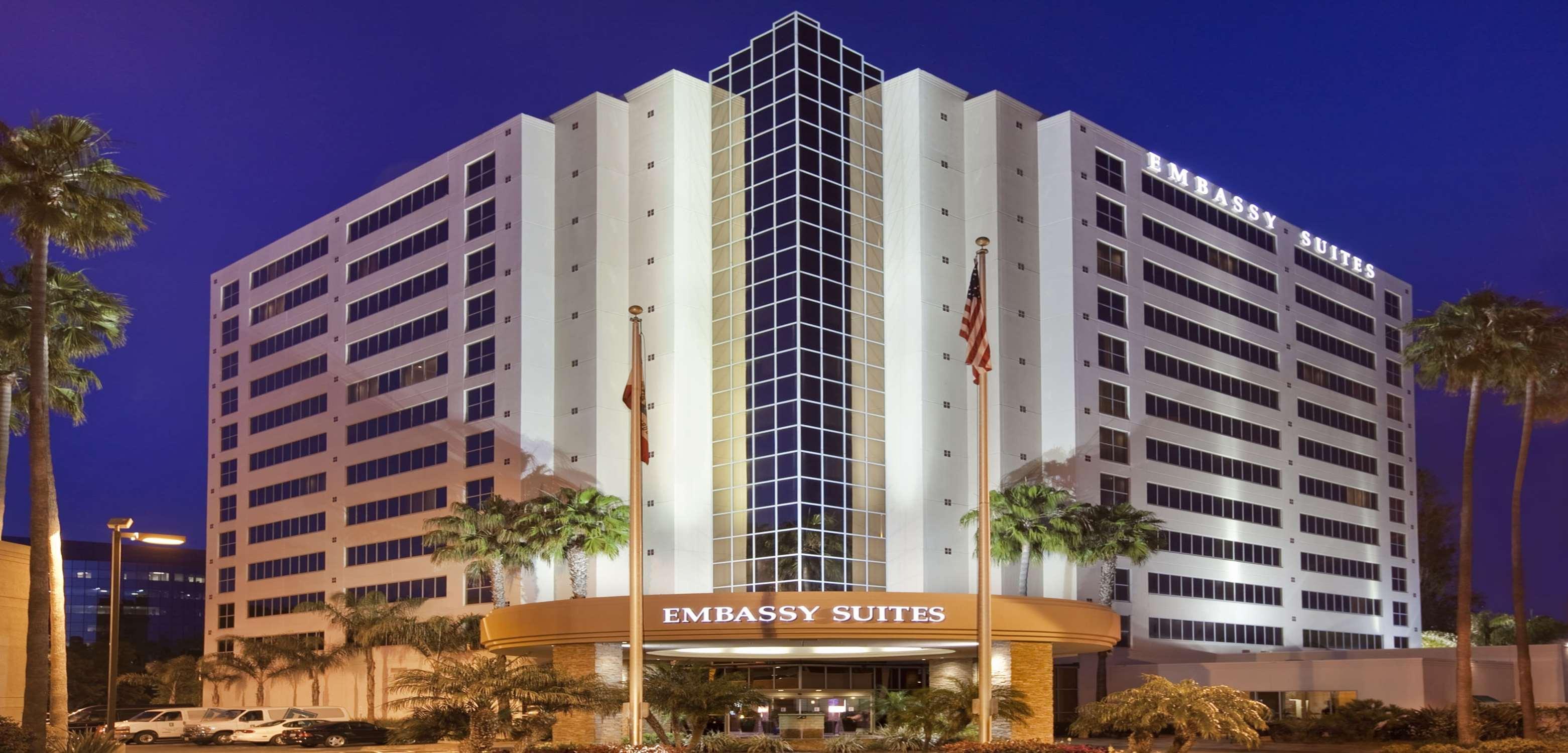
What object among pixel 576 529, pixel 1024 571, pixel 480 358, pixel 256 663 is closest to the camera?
pixel 576 529

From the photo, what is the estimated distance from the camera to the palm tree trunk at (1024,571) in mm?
67250

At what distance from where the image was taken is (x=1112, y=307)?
77562 mm

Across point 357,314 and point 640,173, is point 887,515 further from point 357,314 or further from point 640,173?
point 357,314

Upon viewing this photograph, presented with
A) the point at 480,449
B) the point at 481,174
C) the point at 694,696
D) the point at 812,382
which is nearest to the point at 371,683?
the point at 480,449

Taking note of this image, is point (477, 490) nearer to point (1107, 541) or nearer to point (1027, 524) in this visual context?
point (1027, 524)

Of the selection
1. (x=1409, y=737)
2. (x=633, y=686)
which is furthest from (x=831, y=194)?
(x=633, y=686)

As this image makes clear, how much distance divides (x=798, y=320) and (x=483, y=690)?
33075mm

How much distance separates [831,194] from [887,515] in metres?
14.6

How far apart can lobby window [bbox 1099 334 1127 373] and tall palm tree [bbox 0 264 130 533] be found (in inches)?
1822

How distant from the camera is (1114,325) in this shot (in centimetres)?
7731

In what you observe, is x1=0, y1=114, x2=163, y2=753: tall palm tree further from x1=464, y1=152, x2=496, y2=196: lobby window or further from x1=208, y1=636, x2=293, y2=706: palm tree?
x1=208, y1=636, x2=293, y2=706: palm tree

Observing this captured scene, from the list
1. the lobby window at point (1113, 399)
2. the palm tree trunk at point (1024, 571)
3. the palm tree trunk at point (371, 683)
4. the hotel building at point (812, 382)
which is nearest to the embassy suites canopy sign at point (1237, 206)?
the hotel building at point (812, 382)

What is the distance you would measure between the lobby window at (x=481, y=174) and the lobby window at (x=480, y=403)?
1018 centimetres

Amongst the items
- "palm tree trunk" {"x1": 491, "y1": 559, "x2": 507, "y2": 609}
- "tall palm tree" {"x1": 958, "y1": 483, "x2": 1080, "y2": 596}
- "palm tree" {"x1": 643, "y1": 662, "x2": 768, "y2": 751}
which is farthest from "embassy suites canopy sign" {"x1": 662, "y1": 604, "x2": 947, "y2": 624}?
"palm tree trunk" {"x1": 491, "y1": 559, "x2": 507, "y2": 609}
